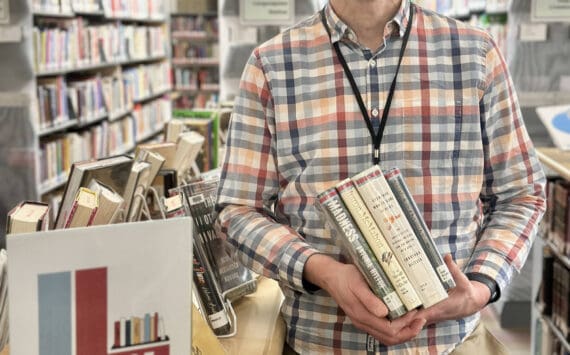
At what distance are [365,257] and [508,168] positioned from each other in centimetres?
39

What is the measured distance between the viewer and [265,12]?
4094 millimetres

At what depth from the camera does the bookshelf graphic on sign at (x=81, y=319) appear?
873 millimetres

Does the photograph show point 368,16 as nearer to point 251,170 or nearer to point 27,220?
point 251,170

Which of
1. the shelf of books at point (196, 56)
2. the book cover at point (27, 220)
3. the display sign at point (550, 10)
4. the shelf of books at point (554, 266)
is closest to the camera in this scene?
the book cover at point (27, 220)

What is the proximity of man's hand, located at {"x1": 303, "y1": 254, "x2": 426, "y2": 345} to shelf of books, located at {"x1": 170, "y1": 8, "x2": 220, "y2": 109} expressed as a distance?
8409mm

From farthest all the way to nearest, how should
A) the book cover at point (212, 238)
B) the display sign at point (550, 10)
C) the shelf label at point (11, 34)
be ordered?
the shelf label at point (11, 34)
the display sign at point (550, 10)
the book cover at point (212, 238)

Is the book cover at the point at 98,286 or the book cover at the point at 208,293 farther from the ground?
the book cover at the point at 98,286

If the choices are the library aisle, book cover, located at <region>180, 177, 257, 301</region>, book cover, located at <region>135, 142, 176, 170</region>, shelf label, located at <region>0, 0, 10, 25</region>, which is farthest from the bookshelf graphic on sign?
shelf label, located at <region>0, 0, 10, 25</region>

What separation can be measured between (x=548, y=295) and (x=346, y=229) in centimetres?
218

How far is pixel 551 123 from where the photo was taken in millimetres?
3150

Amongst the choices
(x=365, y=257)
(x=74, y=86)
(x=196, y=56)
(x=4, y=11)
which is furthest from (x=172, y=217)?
(x=196, y=56)

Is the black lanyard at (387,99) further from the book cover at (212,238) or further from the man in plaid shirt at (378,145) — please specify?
the book cover at (212,238)

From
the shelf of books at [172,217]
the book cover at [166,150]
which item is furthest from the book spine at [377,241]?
the book cover at [166,150]

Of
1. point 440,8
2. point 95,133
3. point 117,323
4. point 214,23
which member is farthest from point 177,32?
point 117,323
